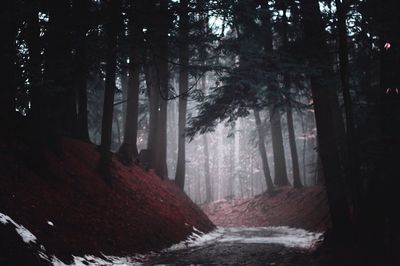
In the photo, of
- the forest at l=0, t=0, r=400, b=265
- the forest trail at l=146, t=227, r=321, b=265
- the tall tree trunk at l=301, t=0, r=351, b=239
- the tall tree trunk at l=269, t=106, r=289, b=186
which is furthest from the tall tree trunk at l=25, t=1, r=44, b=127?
the tall tree trunk at l=269, t=106, r=289, b=186

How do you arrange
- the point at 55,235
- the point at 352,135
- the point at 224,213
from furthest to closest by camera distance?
the point at 224,213, the point at 352,135, the point at 55,235

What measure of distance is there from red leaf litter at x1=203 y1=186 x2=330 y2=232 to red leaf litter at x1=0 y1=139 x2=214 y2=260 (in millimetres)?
6192

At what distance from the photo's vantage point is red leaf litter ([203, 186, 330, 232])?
17673 mm

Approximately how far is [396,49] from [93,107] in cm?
2751

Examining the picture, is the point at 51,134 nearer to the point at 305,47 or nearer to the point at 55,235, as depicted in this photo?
the point at 55,235

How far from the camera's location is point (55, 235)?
7.32m

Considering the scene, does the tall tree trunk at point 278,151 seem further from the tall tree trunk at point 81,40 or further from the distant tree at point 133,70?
the tall tree trunk at point 81,40

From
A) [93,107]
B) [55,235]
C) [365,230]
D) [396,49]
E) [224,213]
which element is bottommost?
[224,213]

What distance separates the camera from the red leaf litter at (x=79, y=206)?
743 cm

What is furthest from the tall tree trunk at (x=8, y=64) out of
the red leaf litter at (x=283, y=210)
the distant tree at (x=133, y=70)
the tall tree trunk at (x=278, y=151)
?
the tall tree trunk at (x=278, y=151)

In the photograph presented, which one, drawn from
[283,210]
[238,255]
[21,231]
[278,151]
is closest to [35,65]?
[21,231]

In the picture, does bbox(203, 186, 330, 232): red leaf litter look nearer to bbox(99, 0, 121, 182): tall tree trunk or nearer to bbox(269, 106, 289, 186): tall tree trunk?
bbox(269, 106, 289, 186): tall tree trunk

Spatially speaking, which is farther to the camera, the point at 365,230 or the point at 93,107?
the point at 93,107

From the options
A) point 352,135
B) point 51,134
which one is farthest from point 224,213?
point 352,135
